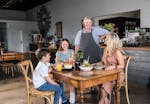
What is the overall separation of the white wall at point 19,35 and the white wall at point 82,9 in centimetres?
191

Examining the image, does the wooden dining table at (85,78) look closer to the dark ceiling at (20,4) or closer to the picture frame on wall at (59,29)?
the picture frame on wall at (59,29)

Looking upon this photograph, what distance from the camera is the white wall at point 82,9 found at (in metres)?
6.08

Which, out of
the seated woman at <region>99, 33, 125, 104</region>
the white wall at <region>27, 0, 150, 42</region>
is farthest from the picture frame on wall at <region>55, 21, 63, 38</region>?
the seated woman at <region>99, 33, 125, 104</region>

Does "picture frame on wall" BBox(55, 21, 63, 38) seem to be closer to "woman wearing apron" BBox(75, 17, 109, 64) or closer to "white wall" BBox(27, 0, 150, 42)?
"white wall" BBox(27, 0, 150, 42)

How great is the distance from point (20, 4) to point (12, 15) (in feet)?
3.30

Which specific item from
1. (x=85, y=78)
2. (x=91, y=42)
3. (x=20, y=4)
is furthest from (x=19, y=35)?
(x=85, y=78)

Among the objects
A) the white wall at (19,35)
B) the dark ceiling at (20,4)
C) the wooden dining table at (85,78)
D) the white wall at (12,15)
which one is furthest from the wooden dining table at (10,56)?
the white wall at (12,15)

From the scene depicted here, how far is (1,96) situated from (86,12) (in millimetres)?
5027

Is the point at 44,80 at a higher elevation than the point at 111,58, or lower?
lower

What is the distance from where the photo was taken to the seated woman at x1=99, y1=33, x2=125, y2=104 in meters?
2.92

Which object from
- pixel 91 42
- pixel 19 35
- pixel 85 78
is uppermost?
pixel 19 35

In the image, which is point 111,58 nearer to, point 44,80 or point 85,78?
point 85,78

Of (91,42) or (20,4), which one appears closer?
(91,42)

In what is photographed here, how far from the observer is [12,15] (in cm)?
1184
